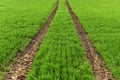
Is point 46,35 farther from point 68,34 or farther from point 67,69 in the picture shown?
point 67,69

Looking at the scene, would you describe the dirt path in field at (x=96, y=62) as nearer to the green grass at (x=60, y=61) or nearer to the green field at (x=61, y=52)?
the green field at (x=61, y=52)

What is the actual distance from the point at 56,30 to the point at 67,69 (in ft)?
38.1

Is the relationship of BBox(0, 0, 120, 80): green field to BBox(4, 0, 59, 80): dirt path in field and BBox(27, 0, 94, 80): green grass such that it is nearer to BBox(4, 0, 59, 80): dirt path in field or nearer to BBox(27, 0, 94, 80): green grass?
BBox(27, 0, 94, 80): green grass

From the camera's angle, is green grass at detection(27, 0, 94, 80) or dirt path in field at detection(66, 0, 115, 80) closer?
green grass at detection(27, 0, 94, 80)

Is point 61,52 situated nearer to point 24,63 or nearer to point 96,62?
point 96,62

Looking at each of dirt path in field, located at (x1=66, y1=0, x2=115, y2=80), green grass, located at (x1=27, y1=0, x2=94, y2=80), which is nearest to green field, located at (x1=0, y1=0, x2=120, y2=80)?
green grass, located at (x1=27, y1=0, x2=94, y2=80)

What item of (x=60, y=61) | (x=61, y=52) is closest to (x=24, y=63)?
(x=60, y=61)

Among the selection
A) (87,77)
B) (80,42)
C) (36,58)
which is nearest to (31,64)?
(36,58)

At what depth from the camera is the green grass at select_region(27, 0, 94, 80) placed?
1173 cm

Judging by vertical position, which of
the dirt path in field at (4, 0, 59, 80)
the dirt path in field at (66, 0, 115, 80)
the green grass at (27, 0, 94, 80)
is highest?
the dirt path in field at (4, 0, 59, 80)

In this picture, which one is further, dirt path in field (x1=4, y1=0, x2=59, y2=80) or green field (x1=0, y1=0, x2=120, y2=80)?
green field (x1=0, y1=0, x2=120, y2=80)

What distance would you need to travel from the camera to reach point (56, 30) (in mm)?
23781

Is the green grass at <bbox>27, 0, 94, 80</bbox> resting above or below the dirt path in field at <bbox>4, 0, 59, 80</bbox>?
below

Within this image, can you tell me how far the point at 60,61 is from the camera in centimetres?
1389
